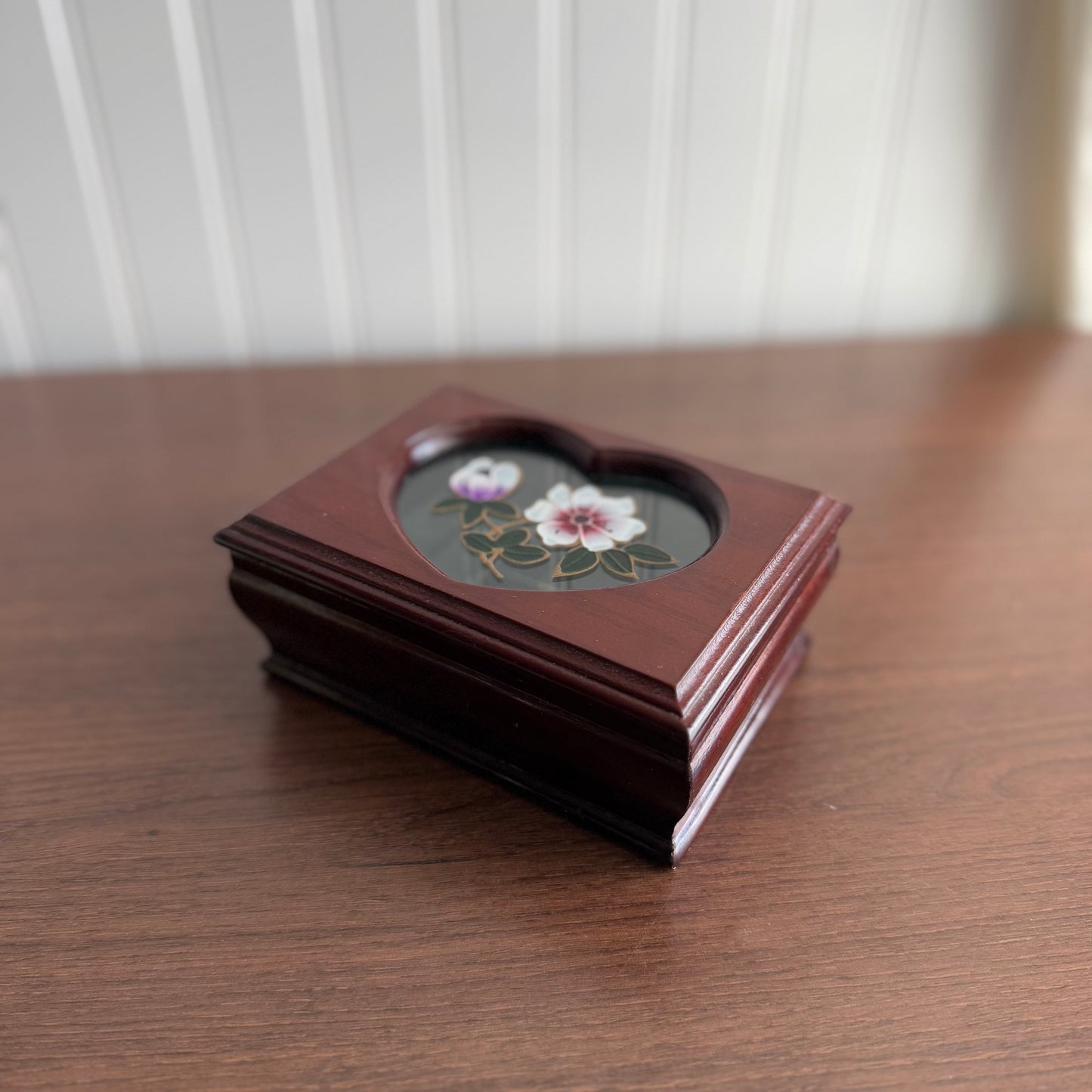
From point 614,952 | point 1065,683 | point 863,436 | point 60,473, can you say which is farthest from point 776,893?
point 60,473

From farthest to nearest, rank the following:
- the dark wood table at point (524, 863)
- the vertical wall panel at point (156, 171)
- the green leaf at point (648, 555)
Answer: the vertical wall panel at point (156, 171) → the green leaf at point (648, 555) → the dark wood table at point (524, 863)

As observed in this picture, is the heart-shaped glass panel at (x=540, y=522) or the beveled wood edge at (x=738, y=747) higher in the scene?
the heart-shaped glass panel at (x=540, y=522)

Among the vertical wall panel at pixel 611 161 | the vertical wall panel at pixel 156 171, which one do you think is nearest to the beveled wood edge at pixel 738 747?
the vertical wall panel at pixel 611 161

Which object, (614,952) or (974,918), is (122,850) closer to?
(614,952)

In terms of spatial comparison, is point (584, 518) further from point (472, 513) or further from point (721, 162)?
point (721, 162)

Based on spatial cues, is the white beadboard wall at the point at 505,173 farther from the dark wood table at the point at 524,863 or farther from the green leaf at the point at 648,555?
the green leaf at the point at 648,555

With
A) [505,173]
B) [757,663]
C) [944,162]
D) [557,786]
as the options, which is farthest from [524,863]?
[944,162]
